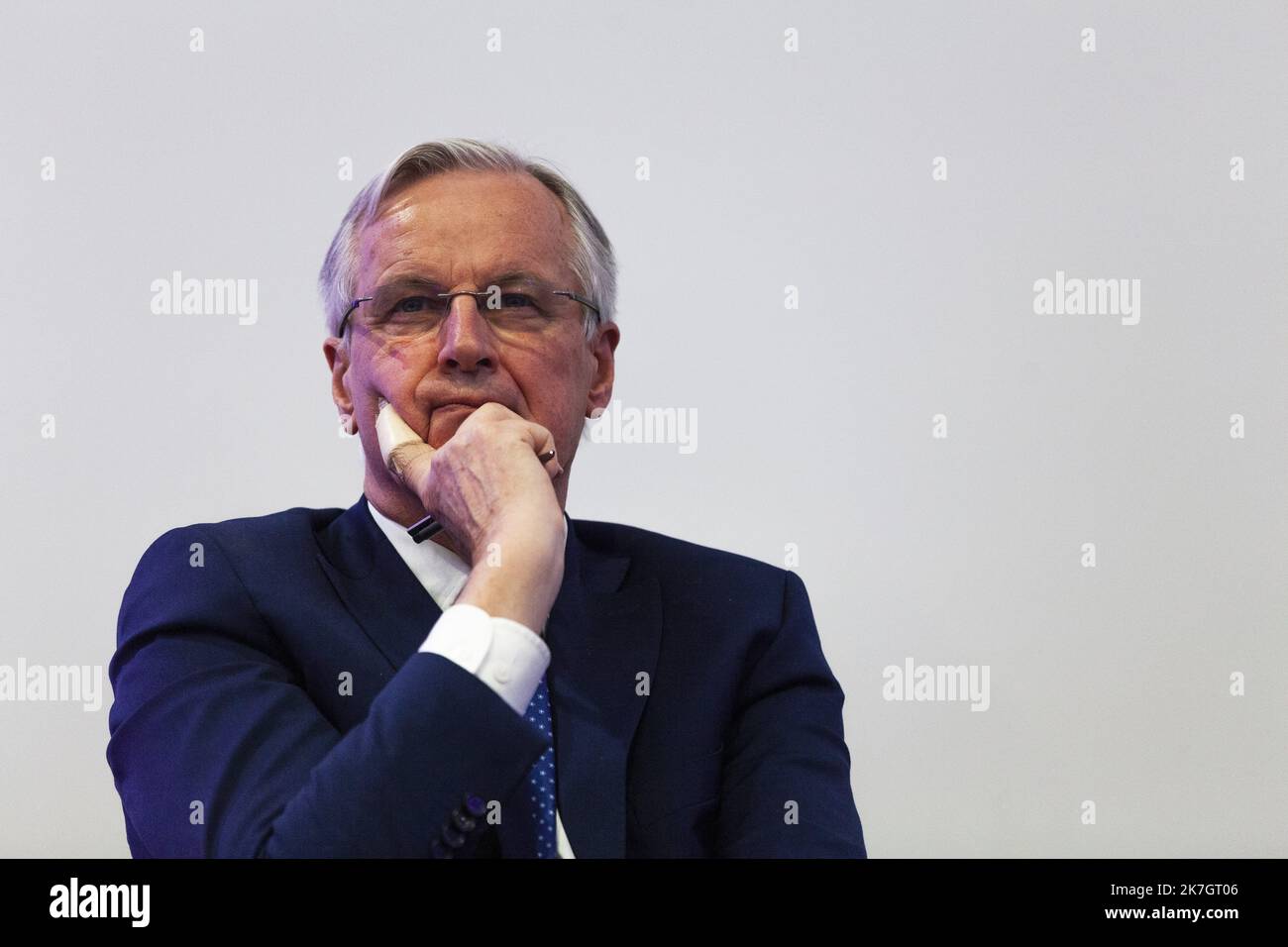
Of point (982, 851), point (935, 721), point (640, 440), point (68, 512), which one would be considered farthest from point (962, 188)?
→ point (68, 512)

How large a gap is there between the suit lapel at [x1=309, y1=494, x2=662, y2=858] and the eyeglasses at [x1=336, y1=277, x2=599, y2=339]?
290 millimetres

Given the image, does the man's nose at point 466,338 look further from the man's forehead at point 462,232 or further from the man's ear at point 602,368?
the man's ear at point 602,368

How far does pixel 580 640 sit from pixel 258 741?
51cm

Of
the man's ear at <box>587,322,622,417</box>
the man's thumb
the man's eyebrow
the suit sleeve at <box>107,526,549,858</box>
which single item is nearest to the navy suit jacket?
the suit sleeve at <box>107,526,549,858</box>

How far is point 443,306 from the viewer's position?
1.90 metres

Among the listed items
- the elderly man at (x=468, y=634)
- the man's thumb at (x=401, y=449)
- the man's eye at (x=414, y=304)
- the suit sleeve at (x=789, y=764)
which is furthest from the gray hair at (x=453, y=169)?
the suit sleeve at (x=789, y=764)

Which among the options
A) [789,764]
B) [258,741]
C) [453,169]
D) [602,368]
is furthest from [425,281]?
[789,764]

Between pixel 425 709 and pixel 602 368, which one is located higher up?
pixel 602 368

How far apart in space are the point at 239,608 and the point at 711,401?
1.03 meters

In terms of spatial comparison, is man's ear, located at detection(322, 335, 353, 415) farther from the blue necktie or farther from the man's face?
the blue necktie

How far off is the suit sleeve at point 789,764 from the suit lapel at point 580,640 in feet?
0.55

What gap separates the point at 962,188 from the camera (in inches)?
97.5

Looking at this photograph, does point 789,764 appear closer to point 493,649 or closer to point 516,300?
point 493,649

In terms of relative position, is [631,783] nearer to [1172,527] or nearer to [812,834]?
[812,834]
